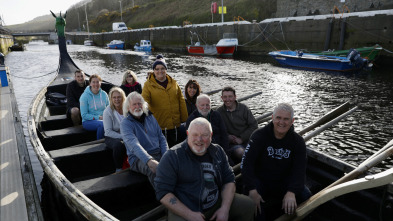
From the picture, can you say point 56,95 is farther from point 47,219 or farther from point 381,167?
point 381,167

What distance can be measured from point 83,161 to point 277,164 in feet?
11.8

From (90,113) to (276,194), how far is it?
4411mm

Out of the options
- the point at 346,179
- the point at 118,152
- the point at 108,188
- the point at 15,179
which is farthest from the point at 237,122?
the point at 15,179

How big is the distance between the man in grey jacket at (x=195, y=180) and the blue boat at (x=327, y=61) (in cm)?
1970

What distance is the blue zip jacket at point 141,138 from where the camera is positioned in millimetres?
3771

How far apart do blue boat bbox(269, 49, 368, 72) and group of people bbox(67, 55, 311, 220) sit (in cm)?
1764

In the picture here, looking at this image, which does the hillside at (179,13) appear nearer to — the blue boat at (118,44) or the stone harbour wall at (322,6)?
the stone harbour wall at (322,6)

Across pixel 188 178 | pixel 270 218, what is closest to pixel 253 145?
pixel 188 178

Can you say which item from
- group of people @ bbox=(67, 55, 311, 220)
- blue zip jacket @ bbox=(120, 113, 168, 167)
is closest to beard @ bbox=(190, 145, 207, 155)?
group of people @ bbox=(67, 55, 311, 220)

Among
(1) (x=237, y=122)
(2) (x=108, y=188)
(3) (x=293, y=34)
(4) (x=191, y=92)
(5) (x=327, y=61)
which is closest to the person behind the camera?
(2) (x=108, y=188)

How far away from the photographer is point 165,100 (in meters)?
5.17

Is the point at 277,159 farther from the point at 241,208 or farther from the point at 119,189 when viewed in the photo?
the point at 119,189

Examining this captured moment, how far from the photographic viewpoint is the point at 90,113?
6.00m

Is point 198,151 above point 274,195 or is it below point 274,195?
above
